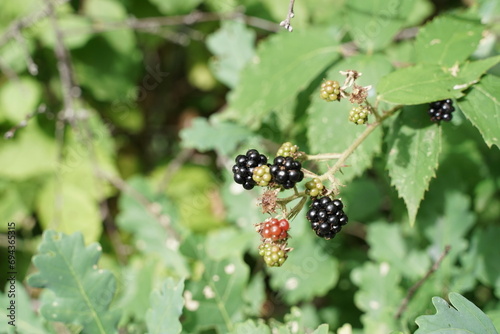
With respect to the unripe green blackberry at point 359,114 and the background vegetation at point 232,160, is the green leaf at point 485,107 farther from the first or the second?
the unripe green blackberry at point 359,114

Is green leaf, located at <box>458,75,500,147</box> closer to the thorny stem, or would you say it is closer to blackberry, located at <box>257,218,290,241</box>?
the thorny stem

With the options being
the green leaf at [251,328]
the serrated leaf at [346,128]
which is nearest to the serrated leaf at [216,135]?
the serrated leaf at [346,128]

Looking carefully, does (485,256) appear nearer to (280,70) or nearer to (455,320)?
(455,320)

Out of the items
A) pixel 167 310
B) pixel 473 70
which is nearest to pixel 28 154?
pixel 167 310

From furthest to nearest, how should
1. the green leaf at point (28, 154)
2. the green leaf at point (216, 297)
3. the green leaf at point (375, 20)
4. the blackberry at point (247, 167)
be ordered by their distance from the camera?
the green leaf at point (28, 154), the green leaf at point (375, 20), the green leaf at point (216, 297), the blackberry at point (247, 167)

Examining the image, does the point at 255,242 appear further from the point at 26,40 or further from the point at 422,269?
the point at 26,40

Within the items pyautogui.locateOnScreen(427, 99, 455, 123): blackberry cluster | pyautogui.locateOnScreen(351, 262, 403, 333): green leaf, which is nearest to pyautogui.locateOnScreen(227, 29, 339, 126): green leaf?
pyautogui.locateOnScreen(427, 99, 455, 123): blackberry cluster
